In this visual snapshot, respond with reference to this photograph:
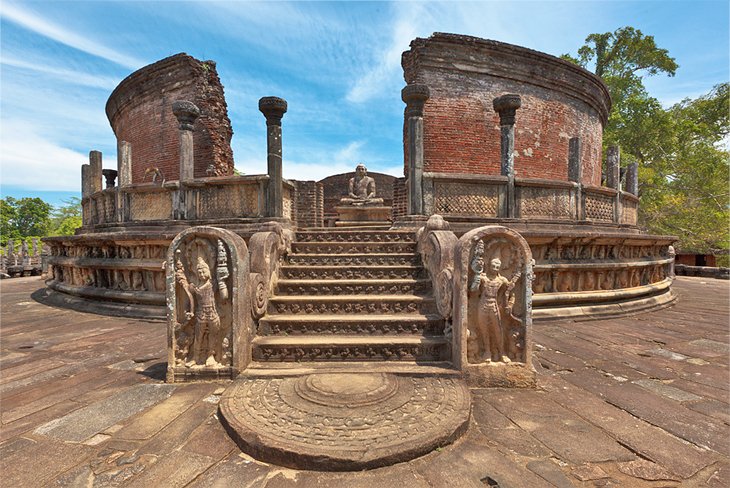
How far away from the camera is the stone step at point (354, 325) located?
358 cm

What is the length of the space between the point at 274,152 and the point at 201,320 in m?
4.23

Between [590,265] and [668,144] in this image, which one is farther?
[668,144]

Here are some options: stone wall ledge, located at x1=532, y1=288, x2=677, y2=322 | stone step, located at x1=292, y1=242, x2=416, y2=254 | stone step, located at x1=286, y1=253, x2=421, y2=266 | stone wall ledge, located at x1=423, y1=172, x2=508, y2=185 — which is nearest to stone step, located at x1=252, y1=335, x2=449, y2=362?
stone step, located at x1=286, y1=253, x2=421, y2=266

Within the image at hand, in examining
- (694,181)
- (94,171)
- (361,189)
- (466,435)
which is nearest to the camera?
(466,435)

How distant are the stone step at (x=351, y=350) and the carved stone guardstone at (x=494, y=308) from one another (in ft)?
1.02

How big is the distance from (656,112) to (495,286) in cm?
2654

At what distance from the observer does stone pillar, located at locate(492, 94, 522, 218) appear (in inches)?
260

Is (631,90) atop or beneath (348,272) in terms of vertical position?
atop

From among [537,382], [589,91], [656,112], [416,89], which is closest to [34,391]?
[537,382]

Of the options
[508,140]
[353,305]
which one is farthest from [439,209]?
[353,305]

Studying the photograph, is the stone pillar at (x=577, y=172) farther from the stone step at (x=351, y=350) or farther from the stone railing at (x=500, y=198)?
the stone step at (x=351, y=350)

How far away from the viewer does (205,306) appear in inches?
119

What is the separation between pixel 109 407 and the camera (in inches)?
102

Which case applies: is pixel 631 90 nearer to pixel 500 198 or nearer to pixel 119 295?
pixel 500 198
